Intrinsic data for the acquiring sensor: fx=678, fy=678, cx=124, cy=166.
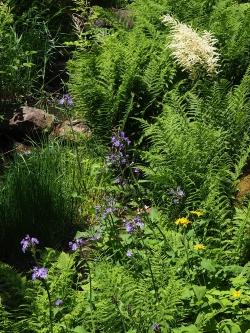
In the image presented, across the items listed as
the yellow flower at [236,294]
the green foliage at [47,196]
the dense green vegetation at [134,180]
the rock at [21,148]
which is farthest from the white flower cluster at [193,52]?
the yellow flower at [236,294]

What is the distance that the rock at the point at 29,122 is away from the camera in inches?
243

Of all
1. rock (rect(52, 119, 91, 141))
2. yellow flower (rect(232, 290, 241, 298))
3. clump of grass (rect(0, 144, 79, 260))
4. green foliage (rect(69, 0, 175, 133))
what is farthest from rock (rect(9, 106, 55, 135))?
yellow flower (rect(232, 290, 241, 298))

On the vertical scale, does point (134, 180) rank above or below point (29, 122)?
above

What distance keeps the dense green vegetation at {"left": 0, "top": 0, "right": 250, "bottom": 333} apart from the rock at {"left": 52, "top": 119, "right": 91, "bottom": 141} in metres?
0.07

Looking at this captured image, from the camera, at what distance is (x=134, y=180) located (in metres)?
3.69

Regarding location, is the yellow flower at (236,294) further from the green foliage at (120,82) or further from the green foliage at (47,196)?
the green foliage at (120,82)

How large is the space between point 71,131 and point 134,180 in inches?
85.7

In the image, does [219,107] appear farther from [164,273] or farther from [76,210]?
[164,273]

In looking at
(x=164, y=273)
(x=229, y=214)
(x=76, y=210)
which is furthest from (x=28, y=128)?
(x=164, y=273)

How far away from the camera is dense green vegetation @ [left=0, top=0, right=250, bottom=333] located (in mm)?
3562

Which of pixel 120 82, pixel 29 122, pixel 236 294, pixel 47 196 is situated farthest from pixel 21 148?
pixel 236 294

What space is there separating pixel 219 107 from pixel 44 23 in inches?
108

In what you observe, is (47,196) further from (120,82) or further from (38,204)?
(120,82)

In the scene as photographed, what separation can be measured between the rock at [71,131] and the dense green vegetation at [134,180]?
0.24 ft
